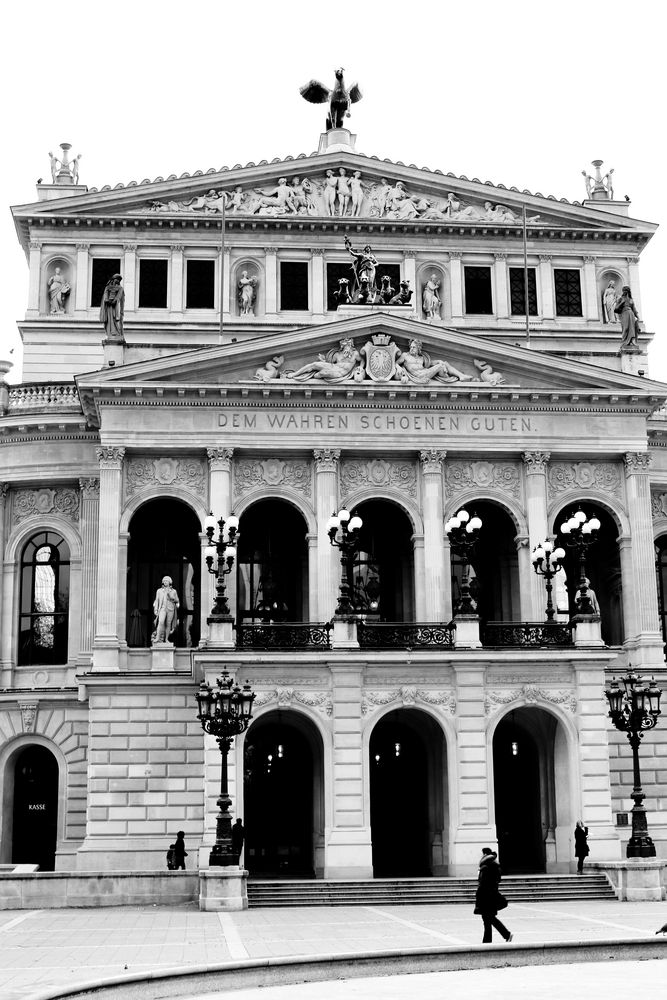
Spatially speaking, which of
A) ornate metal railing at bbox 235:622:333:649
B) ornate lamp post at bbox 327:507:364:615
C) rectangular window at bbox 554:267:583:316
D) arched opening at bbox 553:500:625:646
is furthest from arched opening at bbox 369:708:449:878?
rectangular window at bbox 554:267:583:316

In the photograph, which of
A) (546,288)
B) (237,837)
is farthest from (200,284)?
(237,837)

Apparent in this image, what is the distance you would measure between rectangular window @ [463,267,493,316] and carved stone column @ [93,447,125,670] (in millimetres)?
17836

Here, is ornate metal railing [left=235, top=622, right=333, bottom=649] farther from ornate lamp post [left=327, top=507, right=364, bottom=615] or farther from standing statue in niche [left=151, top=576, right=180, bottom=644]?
standing statue in niche [left=151, top=576, right=180, bottom=644]

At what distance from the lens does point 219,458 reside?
1957 inches

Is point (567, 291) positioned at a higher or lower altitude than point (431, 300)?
higher

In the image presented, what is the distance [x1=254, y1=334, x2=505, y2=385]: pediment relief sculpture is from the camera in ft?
165

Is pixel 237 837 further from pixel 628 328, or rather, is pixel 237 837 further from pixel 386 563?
pixel 628 328

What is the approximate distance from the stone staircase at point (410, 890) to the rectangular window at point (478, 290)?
1040 inches

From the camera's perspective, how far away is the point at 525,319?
59.7 m

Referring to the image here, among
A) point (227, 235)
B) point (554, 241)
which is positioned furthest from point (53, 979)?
point (554, 241)

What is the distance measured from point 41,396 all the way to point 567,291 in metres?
22.2

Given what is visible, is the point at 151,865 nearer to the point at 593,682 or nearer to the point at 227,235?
the point at 593,682

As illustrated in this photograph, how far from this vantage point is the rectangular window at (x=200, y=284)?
193 ft

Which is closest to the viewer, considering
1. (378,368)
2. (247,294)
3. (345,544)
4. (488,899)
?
(488,899)
